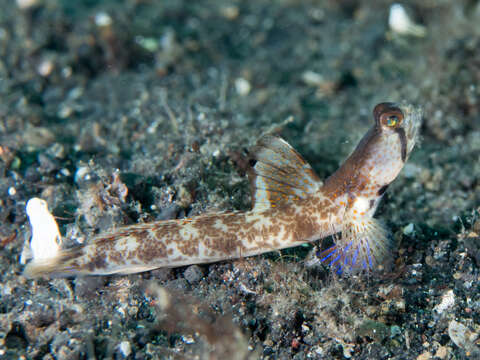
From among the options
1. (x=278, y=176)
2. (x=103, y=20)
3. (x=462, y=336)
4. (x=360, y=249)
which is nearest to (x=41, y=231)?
(x=278, y=176)

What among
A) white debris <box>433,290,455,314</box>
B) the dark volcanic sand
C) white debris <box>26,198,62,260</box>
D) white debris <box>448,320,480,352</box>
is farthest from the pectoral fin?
white debris <box>26,198,62,260</box>

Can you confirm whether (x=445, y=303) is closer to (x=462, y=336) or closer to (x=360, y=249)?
(x=462, y=336)

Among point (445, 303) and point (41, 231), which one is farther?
point (41, 231)

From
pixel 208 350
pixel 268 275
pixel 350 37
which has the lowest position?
pixel 208 350

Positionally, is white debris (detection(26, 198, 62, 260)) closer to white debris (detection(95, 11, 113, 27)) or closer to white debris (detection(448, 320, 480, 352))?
white debris (detection(448, 320, 480, 352))

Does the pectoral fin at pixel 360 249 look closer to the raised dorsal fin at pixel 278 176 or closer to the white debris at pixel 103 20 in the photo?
the raised dorsal fin at pixel 278 176

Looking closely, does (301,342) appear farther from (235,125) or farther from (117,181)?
(235,125)

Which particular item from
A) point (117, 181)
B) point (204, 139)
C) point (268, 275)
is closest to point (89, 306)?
point (117, 181)
